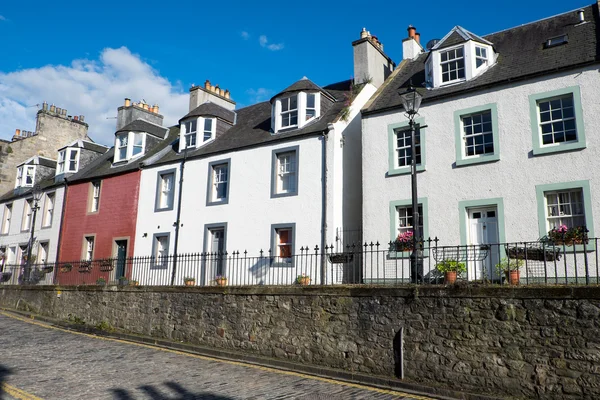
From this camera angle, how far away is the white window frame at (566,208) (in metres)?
12.8

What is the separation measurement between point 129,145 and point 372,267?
1557cm

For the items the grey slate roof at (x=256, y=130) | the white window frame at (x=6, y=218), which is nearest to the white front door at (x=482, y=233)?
the grey slate roof at (x=256, y=130)

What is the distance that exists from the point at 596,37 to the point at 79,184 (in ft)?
76.8

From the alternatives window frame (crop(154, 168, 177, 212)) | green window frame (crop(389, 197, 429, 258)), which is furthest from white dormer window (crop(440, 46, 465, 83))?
window frame (crop(154, 168, 177, 212))

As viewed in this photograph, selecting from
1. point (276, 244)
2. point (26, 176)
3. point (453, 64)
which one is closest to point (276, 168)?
point (276, 244)

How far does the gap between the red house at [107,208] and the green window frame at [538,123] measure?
1644cm

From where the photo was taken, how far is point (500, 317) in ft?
27.5

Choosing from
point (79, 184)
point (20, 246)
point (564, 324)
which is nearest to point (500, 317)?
point (564, 324)

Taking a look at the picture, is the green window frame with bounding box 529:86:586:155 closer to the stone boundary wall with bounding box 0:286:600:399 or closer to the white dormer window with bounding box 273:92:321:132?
the stone boundary wall with bounding box 0:286:600:399

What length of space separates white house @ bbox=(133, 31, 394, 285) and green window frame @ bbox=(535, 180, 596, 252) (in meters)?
5.96

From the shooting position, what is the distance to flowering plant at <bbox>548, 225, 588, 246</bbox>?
12.0 meters

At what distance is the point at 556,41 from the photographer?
15422mm

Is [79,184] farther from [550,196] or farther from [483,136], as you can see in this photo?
[550,196]

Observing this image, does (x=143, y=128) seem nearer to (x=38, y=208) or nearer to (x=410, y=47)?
(x=38, y=208)
